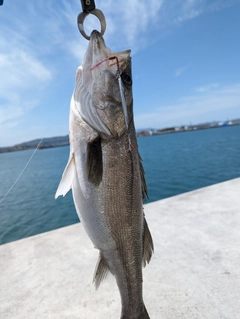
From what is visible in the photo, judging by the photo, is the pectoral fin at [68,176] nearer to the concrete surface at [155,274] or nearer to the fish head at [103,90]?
the fish head at [103,90]

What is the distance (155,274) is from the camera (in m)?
3.04

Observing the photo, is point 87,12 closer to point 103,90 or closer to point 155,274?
point 103,90

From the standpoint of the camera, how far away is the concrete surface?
8.23 feet

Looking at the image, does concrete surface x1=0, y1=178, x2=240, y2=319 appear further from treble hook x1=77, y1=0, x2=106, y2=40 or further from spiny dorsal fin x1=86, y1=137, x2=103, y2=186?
treble hook x1=77, y1=0, x2=106, y2=40

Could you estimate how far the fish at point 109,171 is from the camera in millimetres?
1831

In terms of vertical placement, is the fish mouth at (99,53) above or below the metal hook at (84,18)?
below

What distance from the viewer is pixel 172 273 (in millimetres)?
3020

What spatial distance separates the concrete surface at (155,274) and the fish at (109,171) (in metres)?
0.27

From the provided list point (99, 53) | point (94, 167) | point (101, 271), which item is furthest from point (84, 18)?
point (101, 271)

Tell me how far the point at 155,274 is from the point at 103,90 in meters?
2.31

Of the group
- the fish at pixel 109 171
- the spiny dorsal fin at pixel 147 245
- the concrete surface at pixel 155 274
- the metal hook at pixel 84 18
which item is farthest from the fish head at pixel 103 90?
the concrete surface at pixel 155 274

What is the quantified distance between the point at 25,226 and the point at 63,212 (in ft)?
6.94

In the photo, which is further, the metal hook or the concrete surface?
the concrete surface

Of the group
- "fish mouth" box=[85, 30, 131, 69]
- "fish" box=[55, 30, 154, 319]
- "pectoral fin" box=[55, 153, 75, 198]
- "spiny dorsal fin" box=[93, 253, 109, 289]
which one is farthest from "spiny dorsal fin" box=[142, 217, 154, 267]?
"fish mouth" box=[85, 30, 131, 69]
